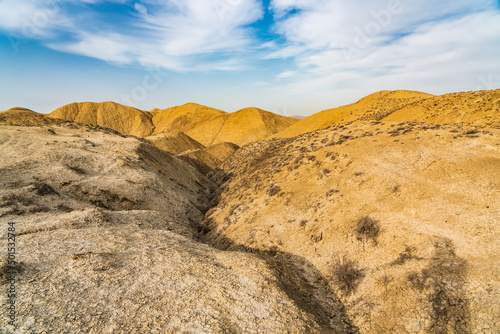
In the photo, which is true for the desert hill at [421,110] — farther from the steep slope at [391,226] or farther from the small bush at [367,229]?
the small bush at [367,229]

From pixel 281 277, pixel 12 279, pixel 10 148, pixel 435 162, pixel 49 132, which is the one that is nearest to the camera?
pixel 12 279

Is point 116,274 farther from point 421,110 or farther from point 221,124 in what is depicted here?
point 221,124

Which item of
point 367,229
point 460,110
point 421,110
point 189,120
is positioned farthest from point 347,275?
point 189,120

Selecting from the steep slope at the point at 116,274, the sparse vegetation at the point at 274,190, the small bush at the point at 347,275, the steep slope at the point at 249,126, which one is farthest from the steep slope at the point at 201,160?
the small bush at the point at 347,275

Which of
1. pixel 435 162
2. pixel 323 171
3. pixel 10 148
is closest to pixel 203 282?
pixel 323 171

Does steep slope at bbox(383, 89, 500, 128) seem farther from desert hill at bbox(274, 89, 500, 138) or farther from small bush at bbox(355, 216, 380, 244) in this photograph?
small bush at bbox(355, 216, 380, 244)

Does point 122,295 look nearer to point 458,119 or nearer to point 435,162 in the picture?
point 435,162
